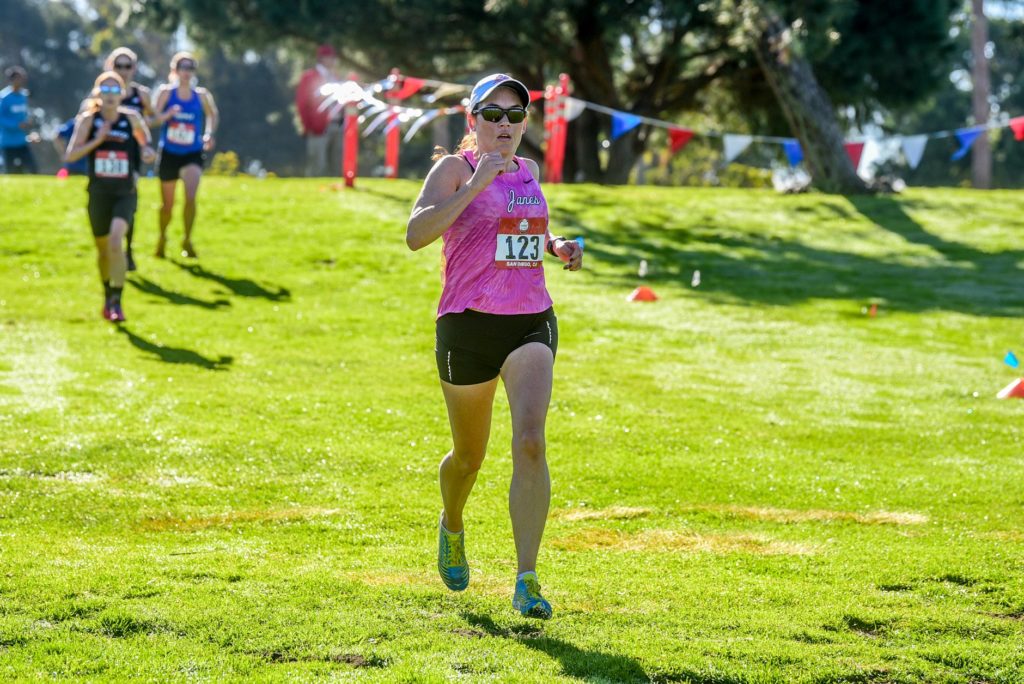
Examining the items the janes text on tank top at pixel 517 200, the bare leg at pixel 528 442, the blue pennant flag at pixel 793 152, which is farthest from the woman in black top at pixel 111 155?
the blue pennant flag at pixel 793 152

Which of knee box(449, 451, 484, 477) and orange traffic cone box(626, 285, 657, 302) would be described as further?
orange traffic cone box(626, 285, 657, 302)

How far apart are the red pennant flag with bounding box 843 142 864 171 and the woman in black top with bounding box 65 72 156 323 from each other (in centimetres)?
1501

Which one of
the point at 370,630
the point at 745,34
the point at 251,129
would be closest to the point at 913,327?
the point at 370,630

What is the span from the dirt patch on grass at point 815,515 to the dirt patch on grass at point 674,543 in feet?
1.53

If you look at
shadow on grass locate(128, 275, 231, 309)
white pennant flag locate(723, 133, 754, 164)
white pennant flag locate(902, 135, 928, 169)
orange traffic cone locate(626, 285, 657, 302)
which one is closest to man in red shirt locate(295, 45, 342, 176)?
white pennant flag locate(723, 133, 754, 164)

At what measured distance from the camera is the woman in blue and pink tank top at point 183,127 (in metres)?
14.7

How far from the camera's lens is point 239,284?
15.4 meters

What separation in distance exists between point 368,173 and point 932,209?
1711 inches

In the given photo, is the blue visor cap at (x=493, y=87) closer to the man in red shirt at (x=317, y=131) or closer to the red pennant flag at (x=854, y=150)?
the red pennant flag at (x=854, y=150)

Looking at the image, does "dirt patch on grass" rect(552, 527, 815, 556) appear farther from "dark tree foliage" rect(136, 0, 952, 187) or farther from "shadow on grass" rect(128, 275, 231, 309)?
"dark tree foliage" rect(136, 0, 952, 187)

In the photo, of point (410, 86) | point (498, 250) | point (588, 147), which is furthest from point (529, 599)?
point (588, 147)

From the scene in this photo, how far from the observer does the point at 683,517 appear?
7250 mm

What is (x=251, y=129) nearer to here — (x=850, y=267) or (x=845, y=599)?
(x=850, y=267)

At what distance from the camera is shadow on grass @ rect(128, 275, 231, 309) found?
46.5 feet
